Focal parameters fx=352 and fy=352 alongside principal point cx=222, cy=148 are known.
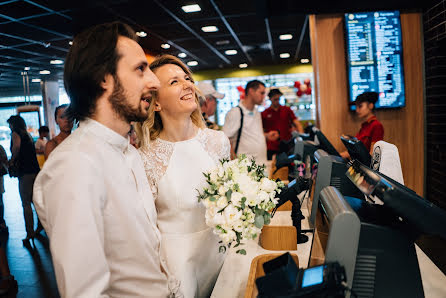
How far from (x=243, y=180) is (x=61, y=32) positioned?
6240 millimetres

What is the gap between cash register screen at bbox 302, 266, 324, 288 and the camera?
2.87 feet

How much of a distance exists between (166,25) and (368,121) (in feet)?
13.6

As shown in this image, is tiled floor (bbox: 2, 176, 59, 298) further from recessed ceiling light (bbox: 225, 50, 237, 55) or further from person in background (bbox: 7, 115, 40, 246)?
recessed ceiling light (bbox: 225, 50, 237, 55)

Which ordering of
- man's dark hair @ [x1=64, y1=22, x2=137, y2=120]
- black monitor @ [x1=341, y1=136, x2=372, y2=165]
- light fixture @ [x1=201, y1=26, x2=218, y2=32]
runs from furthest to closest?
light fixture @ [x1=201, y1=26, x2=218, y2=32], black monitor @ [x1=341, y1=136, x2=372, y2=165], man's dark hair @ [x1=64, y1=22, x2=137, y2=120]

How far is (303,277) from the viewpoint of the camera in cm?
93

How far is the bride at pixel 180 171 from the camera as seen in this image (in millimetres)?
1626

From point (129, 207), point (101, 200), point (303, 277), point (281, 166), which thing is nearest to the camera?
point (303, 277)

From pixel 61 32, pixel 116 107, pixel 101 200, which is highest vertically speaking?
pixel 61 32

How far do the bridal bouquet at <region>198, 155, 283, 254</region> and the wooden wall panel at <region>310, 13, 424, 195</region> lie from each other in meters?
3.46

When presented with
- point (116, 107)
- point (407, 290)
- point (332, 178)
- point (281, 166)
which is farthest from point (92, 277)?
point (281, 166)

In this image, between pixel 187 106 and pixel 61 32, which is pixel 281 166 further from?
pixel 61 32

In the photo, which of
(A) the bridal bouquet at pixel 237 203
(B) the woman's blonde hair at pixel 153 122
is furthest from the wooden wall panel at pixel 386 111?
(A) the bridal bouquet at pixel 237 203

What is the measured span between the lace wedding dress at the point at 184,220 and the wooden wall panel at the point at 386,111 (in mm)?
3257

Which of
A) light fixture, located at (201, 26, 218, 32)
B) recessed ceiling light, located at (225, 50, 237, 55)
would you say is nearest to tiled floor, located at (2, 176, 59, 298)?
light fixture, located at (201, 26, 218, 32)
